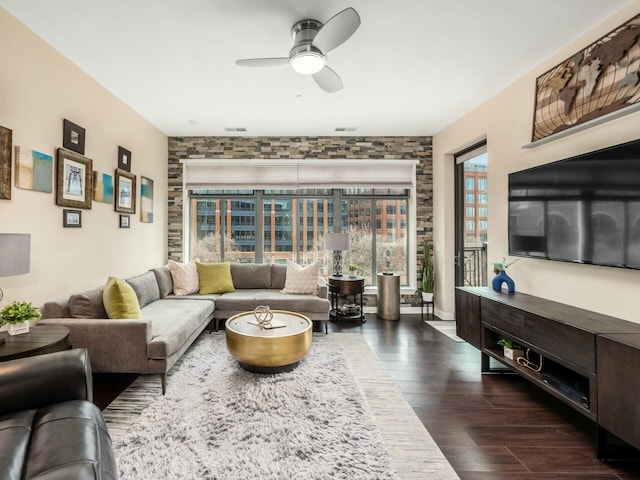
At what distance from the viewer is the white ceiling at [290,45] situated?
7.36ft

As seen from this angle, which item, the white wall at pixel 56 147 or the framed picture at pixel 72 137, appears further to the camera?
the framed picture at pixel 72 137

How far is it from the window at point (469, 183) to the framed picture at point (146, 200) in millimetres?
4527

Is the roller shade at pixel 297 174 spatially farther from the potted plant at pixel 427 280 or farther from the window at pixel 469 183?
the potted plant at pixel 427 280

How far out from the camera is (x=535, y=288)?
2.97 m

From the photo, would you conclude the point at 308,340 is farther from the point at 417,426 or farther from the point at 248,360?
the point at 417,426

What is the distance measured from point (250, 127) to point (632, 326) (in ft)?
14.8

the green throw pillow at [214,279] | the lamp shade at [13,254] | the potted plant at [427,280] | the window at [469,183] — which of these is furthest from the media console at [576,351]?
the lamp shade at [13,254]

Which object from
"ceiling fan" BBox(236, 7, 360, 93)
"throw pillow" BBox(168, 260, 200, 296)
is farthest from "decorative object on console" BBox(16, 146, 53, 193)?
"throw pillow" BBox(168, 260, 200, 296)

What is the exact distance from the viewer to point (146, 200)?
14.6 feet

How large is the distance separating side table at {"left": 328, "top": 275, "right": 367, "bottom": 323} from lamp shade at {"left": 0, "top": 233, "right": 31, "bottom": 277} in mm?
3304

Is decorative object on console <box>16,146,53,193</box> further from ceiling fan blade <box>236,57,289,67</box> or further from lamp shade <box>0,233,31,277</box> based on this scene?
ceiling fan blade <box>236,57,289,67</box>

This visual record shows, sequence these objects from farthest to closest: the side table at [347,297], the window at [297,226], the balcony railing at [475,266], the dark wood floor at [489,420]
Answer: the window at [297,226]
the balcony railing at [475,266]
the side table at [347,297]
the dark wood floor at [489,420]

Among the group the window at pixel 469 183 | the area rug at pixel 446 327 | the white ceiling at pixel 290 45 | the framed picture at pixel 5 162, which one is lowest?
the area rug at pixel 446 327

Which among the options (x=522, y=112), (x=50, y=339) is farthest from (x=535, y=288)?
(x=50, y=339)
